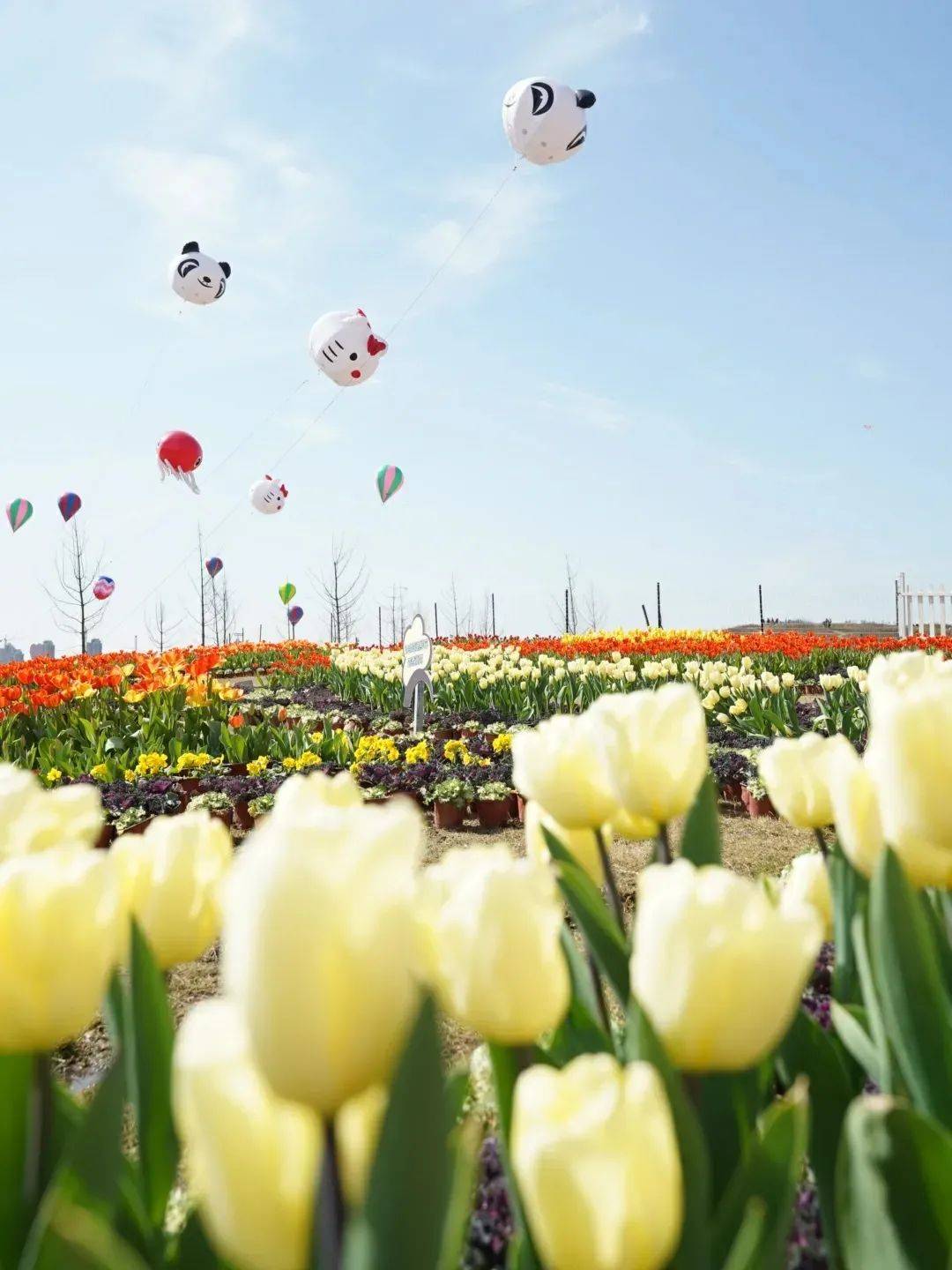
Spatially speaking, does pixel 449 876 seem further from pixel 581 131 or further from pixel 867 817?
pixel 581 131

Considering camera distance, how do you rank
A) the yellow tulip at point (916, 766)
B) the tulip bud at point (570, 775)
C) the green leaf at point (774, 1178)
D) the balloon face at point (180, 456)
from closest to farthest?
1. the green leaf at point (774, 1178)
2. the yellow tulip at point (916, 766)
3. the tulip bud at point (570, 775)
4. the balloon face at point (180, 456)

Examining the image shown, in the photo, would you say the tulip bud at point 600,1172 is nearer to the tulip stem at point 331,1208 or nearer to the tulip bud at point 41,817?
the tulip stem at point 331,1208

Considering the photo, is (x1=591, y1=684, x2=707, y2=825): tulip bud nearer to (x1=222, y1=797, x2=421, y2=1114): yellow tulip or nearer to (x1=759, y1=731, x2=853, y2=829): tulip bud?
(x1=759, y1=731, x2=853, y2=829): tulip bud

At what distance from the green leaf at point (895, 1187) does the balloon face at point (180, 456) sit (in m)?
17.8

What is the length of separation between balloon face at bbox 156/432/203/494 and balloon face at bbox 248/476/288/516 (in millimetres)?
6675

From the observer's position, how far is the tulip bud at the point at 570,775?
1.03m

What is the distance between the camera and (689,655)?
1370 cm

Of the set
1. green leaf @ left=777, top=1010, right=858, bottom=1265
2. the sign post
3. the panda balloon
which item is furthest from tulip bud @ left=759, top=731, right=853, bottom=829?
the panda balloon

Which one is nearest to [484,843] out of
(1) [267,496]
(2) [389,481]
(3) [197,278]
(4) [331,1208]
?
(4) [331,1208]

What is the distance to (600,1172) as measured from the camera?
1.80 feet

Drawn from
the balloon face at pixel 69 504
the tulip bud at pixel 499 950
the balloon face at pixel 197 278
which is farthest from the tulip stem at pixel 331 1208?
the balloon face at pixel 69 504

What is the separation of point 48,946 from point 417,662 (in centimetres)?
846

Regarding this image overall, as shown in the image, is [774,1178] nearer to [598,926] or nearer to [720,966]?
[720,966]

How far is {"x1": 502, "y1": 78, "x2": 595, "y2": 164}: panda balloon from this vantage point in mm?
10570
